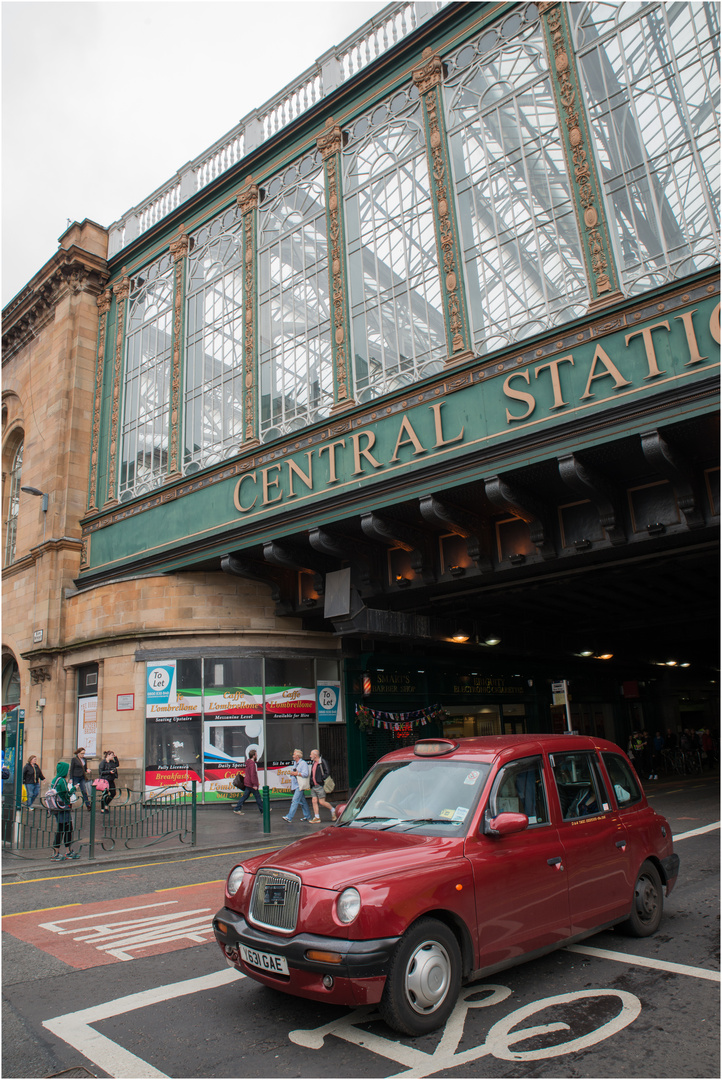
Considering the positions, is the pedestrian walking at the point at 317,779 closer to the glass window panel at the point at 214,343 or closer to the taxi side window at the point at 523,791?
the glass window panel at the point at 214,343

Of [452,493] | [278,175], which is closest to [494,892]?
[452,493]

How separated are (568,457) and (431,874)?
9215mm

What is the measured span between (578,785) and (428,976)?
2.13 metres

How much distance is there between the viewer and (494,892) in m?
4.53

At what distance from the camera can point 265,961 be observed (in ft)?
13.7

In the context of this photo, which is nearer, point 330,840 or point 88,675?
point 330,840

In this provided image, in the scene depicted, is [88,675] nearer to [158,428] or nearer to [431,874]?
[158,428]

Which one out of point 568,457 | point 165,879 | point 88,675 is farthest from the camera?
point 88,675

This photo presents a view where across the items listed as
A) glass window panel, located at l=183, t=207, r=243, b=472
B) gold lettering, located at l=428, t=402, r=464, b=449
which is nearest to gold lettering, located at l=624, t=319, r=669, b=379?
gold lettering, located at l=428, t=402, r=464, b=449

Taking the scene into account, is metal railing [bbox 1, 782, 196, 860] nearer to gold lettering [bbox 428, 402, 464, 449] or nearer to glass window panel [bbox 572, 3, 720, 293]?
gold lettering [bbox 428, 402, 464, 449]

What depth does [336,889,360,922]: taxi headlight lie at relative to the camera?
3.94 meters

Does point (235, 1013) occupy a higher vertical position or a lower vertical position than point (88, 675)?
lower

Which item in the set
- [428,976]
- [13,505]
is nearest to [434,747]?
[428,976]

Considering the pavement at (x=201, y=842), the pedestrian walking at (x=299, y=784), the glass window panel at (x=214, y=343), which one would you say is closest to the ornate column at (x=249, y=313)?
the glass window panel at (x=214, y=343)
